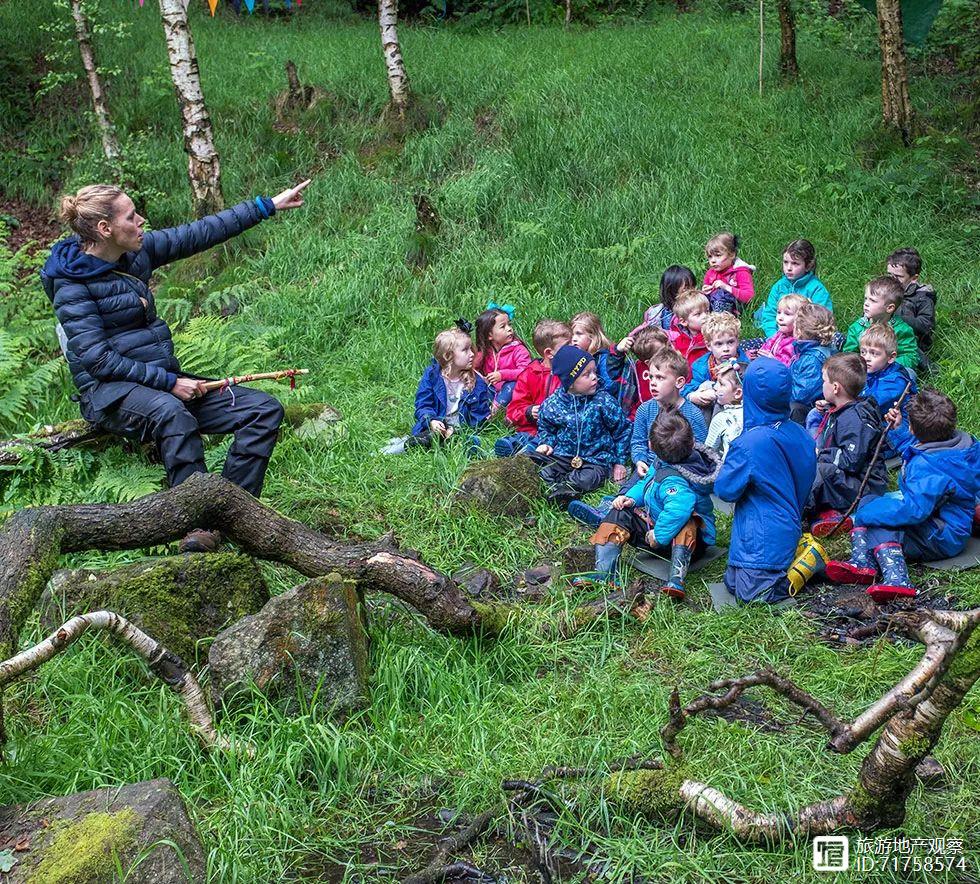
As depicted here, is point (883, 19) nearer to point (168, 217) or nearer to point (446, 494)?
point (446, 494)

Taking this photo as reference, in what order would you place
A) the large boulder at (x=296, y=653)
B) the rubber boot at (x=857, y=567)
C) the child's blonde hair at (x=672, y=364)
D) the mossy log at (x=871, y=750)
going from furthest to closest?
the child's blonde hair at (x=672, y=364) < the rubber boot at (x=857, y=567) < the large boulder at (x=296, y=653) < the mossy log at (x=871, y=750)

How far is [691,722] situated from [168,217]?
9.95 meters

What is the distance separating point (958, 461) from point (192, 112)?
8.74m

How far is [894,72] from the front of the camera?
1012cm

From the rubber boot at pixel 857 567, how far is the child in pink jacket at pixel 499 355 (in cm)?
293

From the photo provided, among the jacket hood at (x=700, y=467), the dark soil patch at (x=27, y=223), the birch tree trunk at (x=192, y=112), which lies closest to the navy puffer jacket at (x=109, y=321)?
the jacket hood at (x=700, y=467)

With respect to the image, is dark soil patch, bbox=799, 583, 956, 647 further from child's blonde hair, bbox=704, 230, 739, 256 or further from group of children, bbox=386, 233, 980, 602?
child's blonde hair, bbox=704, 230, 739, 256

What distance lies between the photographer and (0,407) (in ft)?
22.3

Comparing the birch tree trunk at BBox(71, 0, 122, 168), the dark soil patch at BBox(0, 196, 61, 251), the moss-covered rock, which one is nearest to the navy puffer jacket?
the moss-covered rock

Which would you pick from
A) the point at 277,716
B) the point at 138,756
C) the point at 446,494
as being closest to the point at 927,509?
the point at 446,494

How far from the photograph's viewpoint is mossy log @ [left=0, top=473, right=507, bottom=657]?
441 centimetres

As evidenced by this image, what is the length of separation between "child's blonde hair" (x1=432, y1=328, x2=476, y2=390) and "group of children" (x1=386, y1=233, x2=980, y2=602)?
0.04ft

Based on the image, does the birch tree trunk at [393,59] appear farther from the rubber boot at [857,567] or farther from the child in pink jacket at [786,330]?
the rubber boot at [857,567]

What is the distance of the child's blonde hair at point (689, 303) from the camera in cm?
707
